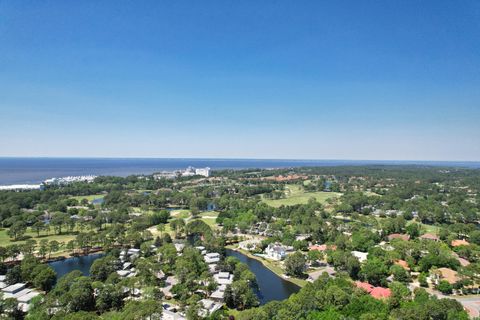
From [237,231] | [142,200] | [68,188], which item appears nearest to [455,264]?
[237,231]

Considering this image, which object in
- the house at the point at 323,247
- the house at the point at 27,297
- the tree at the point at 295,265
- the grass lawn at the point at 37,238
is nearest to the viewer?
the house at the point at 27,297

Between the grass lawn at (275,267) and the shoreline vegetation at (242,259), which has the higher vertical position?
the shoreline vegetation at (242,259)

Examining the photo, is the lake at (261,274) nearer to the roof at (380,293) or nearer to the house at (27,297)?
the house at (27,297)

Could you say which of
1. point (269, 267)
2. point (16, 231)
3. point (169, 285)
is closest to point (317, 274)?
point (269, 267)

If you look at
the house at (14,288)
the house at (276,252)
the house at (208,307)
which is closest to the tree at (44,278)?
the house at (14,288)

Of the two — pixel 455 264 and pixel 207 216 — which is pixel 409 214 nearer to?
pixel 455 264

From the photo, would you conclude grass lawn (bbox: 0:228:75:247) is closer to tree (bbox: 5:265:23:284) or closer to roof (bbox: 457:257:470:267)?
tree (bbox: 5:265:23:284)
